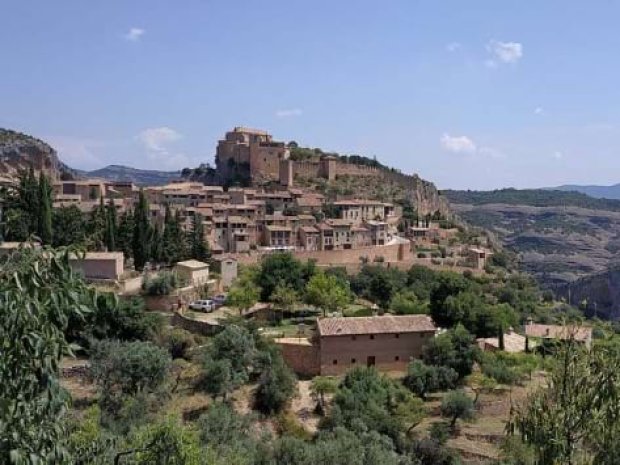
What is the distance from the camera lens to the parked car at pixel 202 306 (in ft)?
106

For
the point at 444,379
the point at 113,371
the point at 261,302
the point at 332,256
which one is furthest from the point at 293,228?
the point at 113,371

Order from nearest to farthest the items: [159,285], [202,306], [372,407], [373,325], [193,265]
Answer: [372,407] → [373,325] → [159,285] → [202,306] → [193,265]

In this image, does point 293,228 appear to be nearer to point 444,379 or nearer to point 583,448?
point 444,379

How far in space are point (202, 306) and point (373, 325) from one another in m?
9.20

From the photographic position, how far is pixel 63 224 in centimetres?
3578

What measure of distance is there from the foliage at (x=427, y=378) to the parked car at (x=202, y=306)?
1116cm

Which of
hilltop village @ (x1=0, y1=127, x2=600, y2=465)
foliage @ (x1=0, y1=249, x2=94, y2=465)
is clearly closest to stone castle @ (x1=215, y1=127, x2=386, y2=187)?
hilltop village @ (x1=0, y1=127, x2=600, y2=465)

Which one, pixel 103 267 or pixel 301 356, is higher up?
pixel 103 267

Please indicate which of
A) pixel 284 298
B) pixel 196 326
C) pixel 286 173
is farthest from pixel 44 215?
pixel 286 173

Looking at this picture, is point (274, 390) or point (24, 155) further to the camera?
point (24, 155)

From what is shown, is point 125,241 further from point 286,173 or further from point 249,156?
point 249,156

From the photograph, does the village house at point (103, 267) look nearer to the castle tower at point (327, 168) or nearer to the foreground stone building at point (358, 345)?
the foreground stone building at point (358, 345)

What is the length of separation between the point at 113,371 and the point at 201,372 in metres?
3.52

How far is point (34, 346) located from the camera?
3.47 metres
